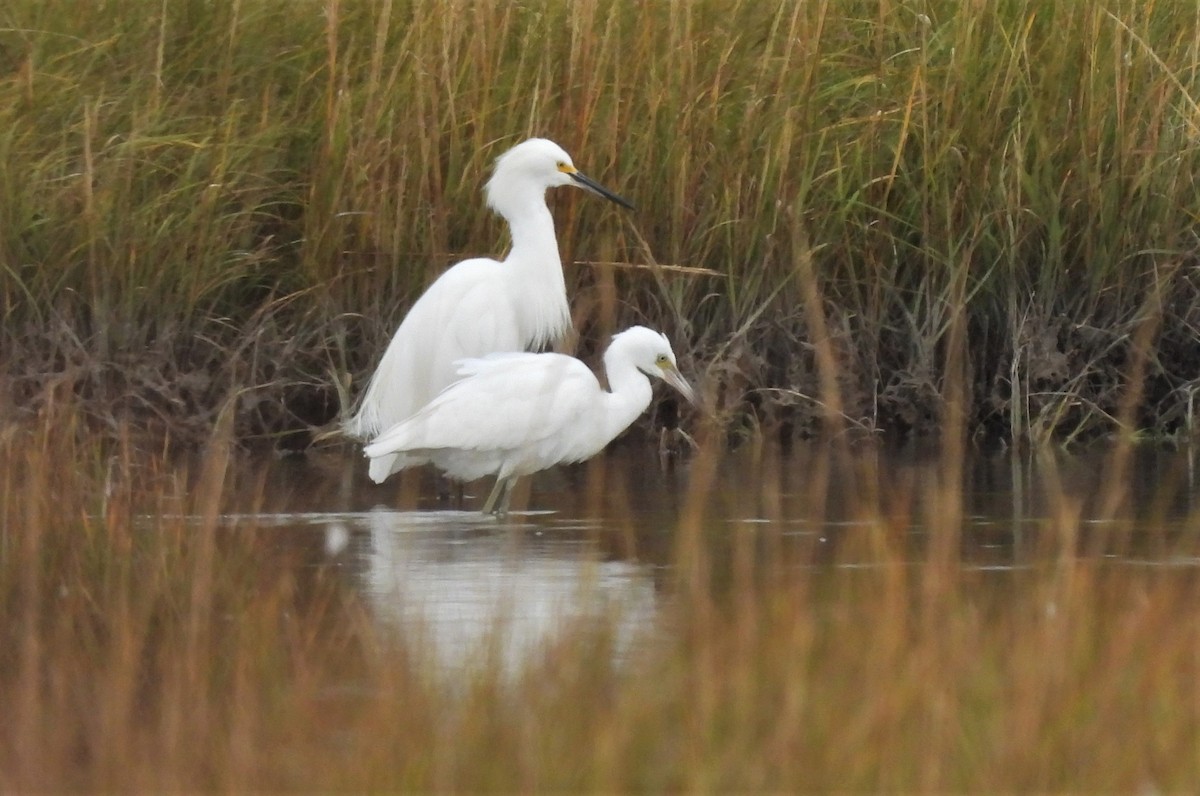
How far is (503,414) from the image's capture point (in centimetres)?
638

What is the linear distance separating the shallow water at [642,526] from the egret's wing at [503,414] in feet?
0.76

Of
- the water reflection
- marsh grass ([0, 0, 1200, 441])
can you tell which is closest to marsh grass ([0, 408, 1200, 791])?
the water reflection

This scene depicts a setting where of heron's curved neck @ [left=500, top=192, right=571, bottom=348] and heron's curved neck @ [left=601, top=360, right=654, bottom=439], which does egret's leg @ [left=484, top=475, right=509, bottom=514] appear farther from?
heron's curved neck @ [left=500, top=192, right=571, bottom=348]

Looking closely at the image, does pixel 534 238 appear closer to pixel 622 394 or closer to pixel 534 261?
pixel 534 261

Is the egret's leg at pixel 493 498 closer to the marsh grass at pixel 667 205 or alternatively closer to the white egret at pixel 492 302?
the white egret at pixel 492 302

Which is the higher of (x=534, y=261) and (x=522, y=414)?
(x=534, y=261)

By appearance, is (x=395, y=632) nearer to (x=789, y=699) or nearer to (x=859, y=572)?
(x=789, y=699)

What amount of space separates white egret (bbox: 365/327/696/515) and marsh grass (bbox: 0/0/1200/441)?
0.57 meters

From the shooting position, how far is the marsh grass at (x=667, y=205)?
7.20 metres

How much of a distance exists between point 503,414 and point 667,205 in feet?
4.66

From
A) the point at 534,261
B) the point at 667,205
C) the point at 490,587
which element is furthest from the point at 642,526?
the point at 667,205

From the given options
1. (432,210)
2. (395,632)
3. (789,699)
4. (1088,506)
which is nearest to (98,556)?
(395,632)

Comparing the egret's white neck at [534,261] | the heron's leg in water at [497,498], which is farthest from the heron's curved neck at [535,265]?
the heron's leg in water at [497,498]

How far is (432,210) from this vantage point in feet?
24.4
